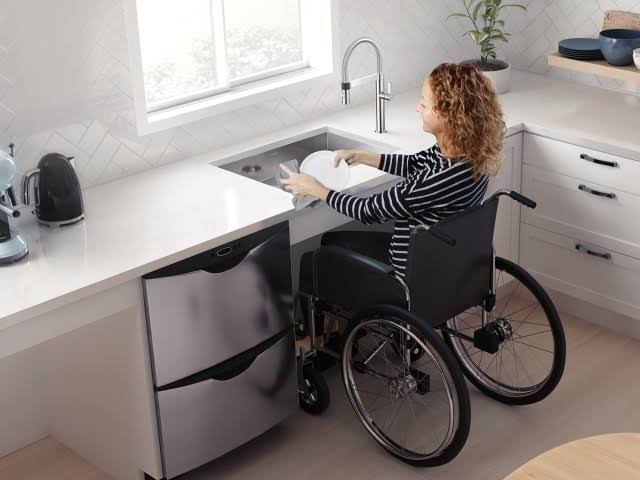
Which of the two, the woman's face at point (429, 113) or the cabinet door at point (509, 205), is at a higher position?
the woman's face at point (429, 113)

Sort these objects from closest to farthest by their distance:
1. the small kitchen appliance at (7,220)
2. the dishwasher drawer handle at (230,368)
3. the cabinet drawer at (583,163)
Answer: the small kitchen appliance at (7,220) → the dishwasher drawer handle at (230,368) → the cabinet drawer at (583,163)

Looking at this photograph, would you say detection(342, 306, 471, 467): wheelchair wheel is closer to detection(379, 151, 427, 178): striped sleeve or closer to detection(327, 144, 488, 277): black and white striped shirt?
detection(327, 144, 488, 277): black and white striped shirt

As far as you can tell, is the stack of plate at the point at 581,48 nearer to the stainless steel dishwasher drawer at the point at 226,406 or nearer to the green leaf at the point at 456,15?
the green leaf at the point at 456,15

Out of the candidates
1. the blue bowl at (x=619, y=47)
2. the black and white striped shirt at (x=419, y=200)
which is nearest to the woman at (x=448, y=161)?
the black and white striped shirt at (x=419, y=200)

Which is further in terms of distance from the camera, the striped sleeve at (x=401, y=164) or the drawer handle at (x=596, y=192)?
the drawer handle at (x=596, y=192)

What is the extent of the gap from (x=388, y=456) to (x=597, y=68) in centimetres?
178

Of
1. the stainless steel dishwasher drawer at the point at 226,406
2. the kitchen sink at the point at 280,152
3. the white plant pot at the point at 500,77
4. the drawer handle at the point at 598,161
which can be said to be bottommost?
the stainless steel dishwasher drawer at the point at 226,406

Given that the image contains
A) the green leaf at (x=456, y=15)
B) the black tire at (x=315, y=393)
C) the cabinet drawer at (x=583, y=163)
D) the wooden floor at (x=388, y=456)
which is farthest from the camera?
the green leaf at (x=456, y=15)

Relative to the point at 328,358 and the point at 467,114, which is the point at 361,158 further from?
the point at 328,358

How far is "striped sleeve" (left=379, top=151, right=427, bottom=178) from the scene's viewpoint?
3480mm

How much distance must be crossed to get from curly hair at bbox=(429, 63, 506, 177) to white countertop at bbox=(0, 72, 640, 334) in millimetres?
489

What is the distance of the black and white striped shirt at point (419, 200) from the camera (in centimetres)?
312

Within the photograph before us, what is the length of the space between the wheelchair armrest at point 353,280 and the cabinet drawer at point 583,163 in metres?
1.14

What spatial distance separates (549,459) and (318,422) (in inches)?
65.9
